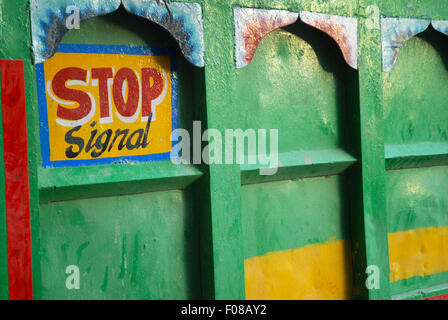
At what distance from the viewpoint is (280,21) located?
267 centimetres

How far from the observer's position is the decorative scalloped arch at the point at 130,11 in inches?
83.1

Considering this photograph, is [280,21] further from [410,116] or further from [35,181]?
[35,181]

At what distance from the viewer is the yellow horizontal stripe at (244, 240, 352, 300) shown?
8.85 ft

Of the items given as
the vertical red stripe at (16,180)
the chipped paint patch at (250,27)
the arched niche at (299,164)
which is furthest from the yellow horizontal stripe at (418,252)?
the vertical red stripe at (16,180)

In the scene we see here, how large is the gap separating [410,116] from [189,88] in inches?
55.0

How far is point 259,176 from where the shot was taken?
266 centimetres

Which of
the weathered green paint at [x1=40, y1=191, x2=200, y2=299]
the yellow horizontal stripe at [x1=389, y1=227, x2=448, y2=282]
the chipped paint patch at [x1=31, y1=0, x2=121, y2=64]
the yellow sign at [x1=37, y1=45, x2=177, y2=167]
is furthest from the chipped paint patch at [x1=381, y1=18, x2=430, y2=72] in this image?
the chipped paint patch at [x1=31, y1=0, x2=121, y2=64]

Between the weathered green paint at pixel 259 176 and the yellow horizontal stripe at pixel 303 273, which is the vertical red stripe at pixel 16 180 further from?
the yellow horizontal stripe at pixel 303 273

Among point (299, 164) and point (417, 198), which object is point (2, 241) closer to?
point (299, 164)

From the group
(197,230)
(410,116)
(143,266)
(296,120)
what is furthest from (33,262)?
(410,116)

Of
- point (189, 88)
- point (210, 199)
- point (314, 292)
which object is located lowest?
point (314, 292)

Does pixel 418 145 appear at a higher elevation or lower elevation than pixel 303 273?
higher

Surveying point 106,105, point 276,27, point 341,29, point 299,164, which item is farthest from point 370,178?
point 106,105

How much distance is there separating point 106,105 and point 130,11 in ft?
1.32
